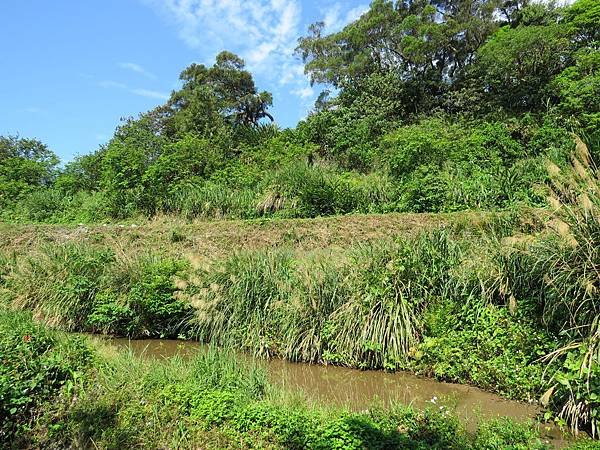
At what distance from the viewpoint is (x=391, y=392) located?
208 inches

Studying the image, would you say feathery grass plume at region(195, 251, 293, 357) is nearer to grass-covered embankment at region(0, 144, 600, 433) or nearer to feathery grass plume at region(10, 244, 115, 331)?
grass-covered embankment at region(0, 144, 600, 433)

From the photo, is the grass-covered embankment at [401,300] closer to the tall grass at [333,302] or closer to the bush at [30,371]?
the tall grass at [333,302]

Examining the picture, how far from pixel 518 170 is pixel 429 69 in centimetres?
1363

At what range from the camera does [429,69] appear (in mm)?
23250

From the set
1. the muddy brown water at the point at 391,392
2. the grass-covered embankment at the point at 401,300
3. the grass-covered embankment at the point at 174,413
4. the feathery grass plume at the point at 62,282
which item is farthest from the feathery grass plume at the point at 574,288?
the feathery grass plume at the point at 62,282

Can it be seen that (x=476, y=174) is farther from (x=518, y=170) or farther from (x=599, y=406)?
(x=599, y=406)

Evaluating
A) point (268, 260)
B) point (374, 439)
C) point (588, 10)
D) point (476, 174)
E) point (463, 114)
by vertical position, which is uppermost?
point (588, 10)

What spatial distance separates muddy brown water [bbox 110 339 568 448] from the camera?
4.51 metres

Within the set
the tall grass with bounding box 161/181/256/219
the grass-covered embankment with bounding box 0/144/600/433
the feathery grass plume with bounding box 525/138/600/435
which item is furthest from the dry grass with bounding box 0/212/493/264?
the feathery grass plume with bounding box 525/138/600/435

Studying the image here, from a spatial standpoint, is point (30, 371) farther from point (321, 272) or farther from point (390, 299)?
point (390, 299)

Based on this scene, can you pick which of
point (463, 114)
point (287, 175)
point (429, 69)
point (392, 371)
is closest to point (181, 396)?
point (392, 371)

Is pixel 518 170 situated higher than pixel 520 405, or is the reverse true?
pixel 518 170

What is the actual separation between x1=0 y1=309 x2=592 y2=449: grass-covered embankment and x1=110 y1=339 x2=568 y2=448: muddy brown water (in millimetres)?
577

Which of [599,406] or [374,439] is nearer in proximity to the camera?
[374,439]
